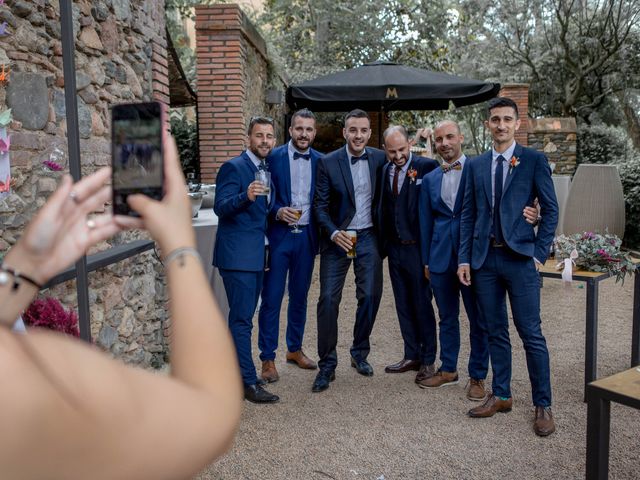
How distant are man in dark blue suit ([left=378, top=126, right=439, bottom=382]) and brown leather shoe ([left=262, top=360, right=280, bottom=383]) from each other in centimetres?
92

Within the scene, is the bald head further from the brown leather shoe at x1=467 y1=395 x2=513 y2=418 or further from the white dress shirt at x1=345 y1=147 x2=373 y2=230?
the brown leather shoe at x1=467 y1=395 x2=513 y2=418

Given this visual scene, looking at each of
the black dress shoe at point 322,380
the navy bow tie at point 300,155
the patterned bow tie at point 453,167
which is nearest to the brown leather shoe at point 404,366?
the black dress shoe at point 322,380

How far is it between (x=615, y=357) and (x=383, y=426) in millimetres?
2514

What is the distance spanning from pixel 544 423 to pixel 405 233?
5.53 ft

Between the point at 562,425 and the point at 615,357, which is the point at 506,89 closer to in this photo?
the point at 615,357

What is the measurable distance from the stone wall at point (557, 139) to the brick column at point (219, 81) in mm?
7290

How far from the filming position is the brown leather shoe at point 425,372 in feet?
15.6

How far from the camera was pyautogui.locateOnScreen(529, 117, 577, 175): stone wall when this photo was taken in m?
12.9

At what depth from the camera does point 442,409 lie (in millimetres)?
4242

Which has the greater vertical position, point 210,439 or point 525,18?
point 525,18

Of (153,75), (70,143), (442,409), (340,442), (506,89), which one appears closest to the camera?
(70,143)

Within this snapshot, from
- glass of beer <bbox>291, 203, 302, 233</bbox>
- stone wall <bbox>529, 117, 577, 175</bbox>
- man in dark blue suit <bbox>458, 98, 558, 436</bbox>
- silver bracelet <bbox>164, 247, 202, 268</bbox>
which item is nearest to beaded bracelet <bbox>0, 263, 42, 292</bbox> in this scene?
silver bracelet <bbox>164, 247, 202, 268</bbox>

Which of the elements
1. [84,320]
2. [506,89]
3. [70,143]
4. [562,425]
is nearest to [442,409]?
[562,425]

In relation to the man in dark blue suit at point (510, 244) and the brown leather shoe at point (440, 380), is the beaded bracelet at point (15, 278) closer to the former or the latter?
the man in dark blue suit at point (510, 244)
